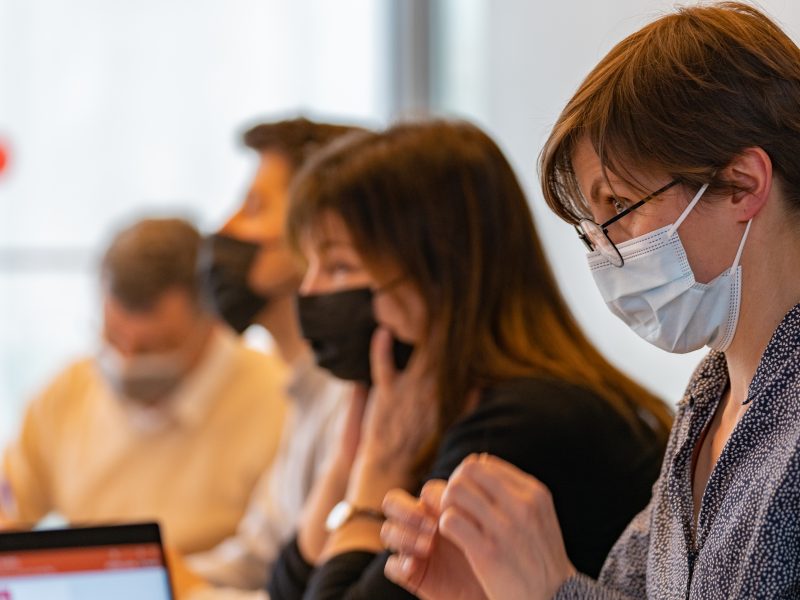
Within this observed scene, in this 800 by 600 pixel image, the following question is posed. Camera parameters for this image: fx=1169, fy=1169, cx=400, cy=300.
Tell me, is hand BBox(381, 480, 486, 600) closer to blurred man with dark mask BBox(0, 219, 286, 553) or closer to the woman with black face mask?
the woman with black face mask

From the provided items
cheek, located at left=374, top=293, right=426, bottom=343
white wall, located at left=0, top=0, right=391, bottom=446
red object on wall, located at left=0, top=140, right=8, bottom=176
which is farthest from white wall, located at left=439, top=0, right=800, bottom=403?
red object on wall, located at left=0, top=140, right=8, bottom=176

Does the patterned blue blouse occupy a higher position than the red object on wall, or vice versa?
the patterned blue blouse

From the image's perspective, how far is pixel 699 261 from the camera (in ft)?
3.00

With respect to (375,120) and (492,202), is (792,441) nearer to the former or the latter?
(492,202)

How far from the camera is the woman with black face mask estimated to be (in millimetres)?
1401

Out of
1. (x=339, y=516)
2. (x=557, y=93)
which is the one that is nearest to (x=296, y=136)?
(x=557, y=93)

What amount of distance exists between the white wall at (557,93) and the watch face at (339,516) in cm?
48

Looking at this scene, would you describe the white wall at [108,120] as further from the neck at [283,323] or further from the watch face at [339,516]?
the watch face at [339,516]

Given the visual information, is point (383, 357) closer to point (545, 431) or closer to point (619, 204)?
point (545, 431)

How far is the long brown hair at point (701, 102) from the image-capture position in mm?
883

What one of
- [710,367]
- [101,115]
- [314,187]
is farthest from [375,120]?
[710,367]

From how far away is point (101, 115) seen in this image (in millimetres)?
3512

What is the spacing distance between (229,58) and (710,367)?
2756 mm

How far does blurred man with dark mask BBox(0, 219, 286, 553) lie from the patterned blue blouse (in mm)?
1422
